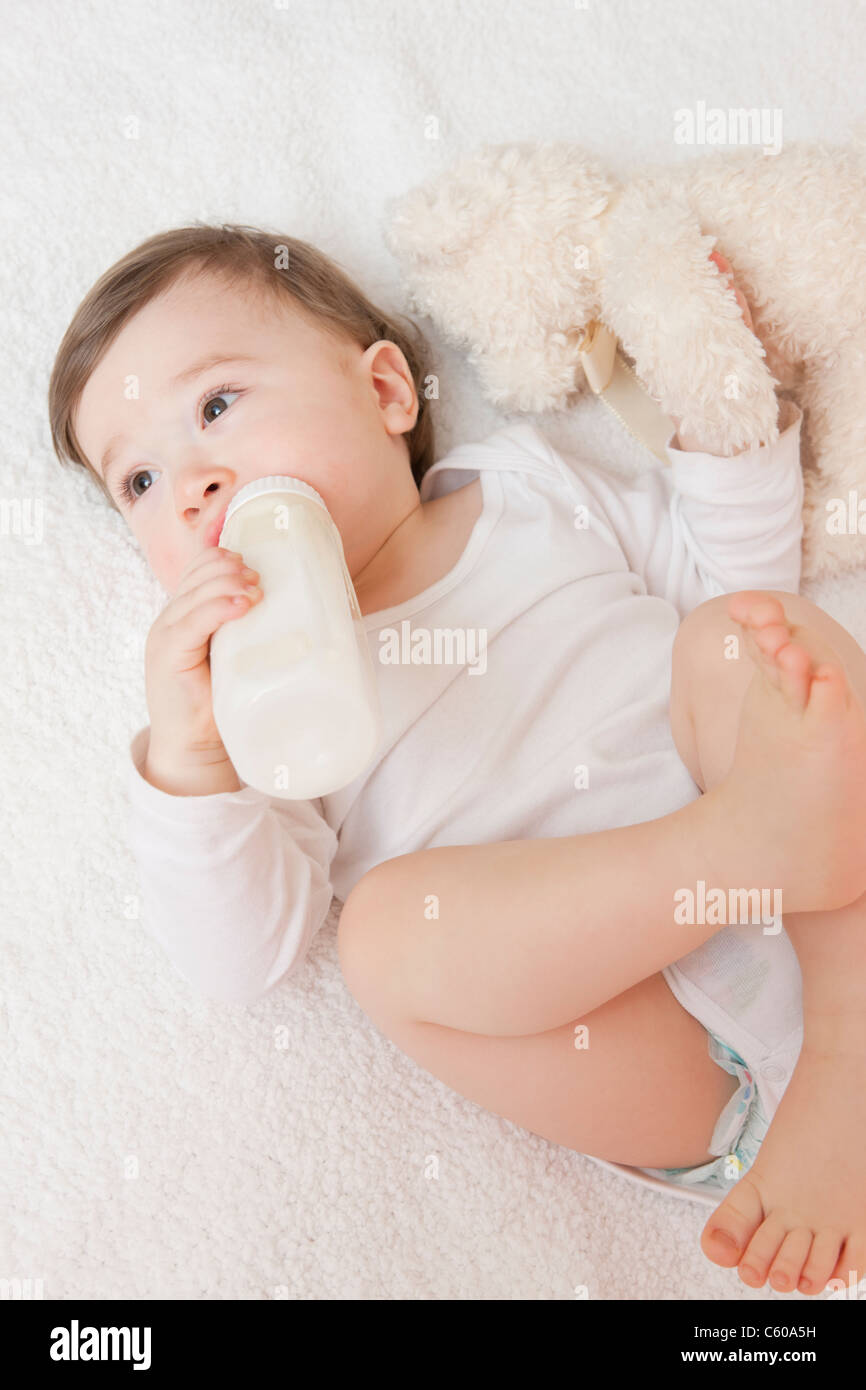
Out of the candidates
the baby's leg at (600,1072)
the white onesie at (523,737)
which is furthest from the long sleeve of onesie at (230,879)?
the baby's leg at (600,1072)

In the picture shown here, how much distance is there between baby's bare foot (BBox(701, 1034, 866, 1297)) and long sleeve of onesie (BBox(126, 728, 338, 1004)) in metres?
0.46

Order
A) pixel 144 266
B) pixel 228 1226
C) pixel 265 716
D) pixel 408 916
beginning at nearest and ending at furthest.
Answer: pixel 265 716, pixel 408 916, pixel 228 1226, pixel 144 266

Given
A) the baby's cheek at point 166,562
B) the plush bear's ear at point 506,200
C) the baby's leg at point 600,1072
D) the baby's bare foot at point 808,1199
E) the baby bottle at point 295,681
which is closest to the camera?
the baby bottle at point 295,681

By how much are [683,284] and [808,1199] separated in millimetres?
872

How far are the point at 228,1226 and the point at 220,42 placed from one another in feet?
4.47

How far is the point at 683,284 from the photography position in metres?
1.22

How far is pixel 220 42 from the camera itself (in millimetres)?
1463

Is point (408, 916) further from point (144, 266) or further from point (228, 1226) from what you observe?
point (144, 266)

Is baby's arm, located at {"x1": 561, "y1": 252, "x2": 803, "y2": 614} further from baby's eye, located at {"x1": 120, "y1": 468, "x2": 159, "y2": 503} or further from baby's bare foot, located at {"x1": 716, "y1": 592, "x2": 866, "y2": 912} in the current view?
baby's eye, located at {"x1": 120, "y1": 468, "x2": 159, "y2": 503}

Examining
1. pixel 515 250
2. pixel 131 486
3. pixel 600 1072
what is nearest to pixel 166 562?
pixel 131 486

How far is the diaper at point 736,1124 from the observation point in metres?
1.11

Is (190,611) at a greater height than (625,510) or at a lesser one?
greater

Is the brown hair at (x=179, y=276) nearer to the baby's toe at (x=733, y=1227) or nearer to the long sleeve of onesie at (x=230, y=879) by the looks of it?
the long sleeve of onesie at (x=230, y=879)
